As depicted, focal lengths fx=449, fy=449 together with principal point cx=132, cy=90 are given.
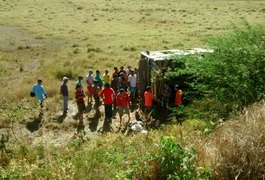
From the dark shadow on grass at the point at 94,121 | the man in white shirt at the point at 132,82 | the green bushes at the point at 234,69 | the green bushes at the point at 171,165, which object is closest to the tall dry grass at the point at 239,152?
the green bushes at the point at 171,165

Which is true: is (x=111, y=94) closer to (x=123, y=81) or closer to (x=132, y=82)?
(x=132, y=82)

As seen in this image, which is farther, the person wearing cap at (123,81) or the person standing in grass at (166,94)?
the person wearing cap at (123,81)

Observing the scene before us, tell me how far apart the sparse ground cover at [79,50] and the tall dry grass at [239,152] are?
40 mm

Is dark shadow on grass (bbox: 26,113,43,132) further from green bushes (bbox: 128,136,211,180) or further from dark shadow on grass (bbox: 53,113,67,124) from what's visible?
green bushes (bbox: 128,136,211,180)

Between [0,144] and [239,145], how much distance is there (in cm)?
647

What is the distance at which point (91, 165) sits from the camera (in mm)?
7996

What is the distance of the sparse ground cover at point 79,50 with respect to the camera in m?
8.17

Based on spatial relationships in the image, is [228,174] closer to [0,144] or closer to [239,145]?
[239,145]

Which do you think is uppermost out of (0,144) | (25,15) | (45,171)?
(45,171)

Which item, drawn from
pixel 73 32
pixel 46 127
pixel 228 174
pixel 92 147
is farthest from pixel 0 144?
pixel 73 32

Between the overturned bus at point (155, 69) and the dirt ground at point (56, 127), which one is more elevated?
the overturned bus at point (155, 69)

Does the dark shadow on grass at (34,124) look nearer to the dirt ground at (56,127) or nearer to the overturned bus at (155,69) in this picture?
the dirt ground at (56,127)

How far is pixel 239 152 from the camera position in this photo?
19.5 ft

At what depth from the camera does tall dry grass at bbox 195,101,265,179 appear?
19.3ft
